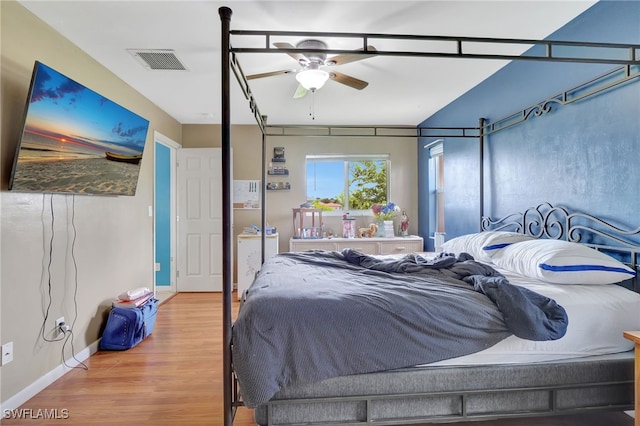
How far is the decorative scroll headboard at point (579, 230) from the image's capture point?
180cm

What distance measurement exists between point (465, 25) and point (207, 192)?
12.4ft

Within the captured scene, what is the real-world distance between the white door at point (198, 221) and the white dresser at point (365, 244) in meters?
1.25

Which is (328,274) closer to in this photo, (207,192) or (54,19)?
(54,19)

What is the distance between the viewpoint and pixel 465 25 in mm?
2209

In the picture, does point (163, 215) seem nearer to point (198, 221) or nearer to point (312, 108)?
point (198, 221)

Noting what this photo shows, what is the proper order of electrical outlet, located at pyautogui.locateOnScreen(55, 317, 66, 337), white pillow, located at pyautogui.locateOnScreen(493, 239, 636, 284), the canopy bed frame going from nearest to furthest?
the canopy bed frame, white pillow, located at pyautogui.locateOnScreen(493, 239, 636, 284), electrical outlet, located at pyautogui.locateOnScreen(55, 317, 66, 337)

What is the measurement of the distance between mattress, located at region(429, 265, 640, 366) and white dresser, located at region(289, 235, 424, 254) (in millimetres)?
2737

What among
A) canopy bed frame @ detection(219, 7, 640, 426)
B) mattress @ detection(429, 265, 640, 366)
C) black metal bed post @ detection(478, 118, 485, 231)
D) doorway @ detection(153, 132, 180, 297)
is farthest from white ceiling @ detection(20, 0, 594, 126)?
mattress @ detection(429, 265, 640, 366)

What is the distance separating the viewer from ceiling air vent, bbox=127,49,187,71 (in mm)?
2541

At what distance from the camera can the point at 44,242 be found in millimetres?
2158

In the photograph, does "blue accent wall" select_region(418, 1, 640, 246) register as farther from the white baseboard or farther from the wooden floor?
the white baseboard

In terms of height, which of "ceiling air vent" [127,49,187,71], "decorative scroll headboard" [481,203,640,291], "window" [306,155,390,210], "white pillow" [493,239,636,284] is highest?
"ceiling air vent" [127,49,187,71]

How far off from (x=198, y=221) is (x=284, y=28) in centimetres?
317

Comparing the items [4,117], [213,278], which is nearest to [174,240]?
[213,278]
